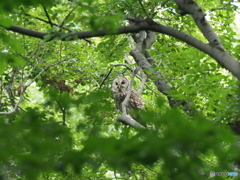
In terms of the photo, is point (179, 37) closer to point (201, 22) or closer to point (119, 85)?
point (201, 22)

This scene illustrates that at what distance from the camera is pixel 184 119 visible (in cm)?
135

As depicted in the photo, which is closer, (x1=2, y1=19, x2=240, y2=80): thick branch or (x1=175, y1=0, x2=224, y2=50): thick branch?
→ (x1=2, y1=19, x2=240, y2=80): thick branch

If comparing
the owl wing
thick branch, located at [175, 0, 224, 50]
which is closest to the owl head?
the owl wing

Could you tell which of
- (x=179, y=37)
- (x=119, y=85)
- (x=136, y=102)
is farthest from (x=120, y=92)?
(x=179, y=37)

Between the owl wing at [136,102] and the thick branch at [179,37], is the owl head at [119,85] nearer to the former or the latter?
the owl wing at [136,102]

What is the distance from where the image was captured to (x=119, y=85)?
7324 mm

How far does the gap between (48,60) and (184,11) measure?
12.0ft

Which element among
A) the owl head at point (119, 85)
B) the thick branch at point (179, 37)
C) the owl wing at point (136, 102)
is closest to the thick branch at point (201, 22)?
the thick branch at point (179, 37)

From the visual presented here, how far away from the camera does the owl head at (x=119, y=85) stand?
286 inches

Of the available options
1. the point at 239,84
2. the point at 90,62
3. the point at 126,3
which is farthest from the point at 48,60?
the point at 239,84

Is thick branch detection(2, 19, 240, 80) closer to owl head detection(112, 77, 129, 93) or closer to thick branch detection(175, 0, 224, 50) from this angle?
thick branch detection(175, 0, 224, 50)

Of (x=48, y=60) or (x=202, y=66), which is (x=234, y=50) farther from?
(x=48, y=60)

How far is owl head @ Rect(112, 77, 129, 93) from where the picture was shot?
23.8ft

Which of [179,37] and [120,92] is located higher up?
[120,92]
